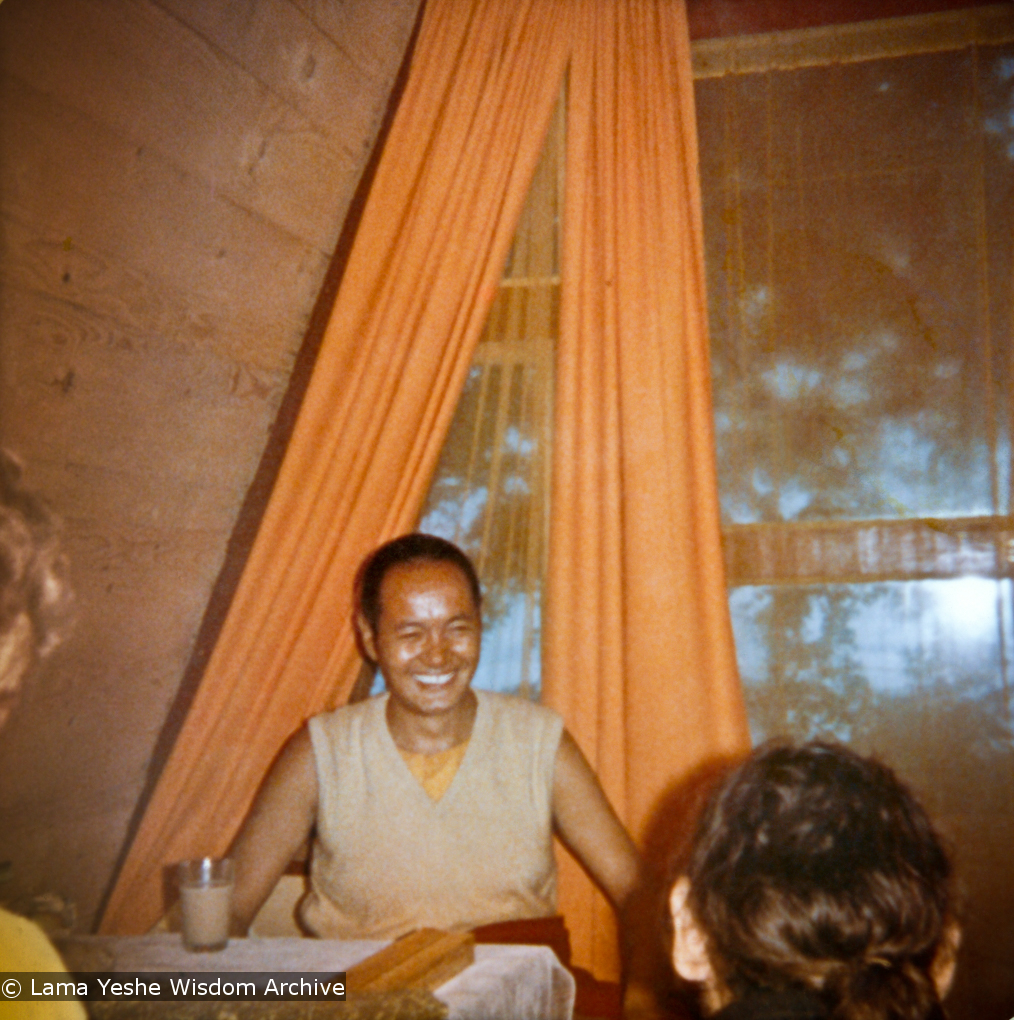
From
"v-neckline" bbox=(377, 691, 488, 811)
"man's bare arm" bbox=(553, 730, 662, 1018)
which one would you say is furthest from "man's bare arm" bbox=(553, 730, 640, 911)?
"v-neckline" bbox=(377, 691, 488, 811)

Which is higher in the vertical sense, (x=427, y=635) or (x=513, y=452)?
(x=513, y=452)

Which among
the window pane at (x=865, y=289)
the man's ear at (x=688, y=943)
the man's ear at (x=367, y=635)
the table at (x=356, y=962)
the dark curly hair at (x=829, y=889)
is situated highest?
the window pane at (x=865, y=289)

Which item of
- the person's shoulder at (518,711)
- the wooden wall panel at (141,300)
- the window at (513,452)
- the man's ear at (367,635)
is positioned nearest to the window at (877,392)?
the window at (513,452)

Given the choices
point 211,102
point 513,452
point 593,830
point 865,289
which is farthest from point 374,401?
point 865,289

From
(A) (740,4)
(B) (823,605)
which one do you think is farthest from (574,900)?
(A) (740,4)

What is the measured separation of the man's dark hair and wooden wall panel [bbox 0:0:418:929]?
36cm

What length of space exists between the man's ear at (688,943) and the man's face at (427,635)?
649 mm

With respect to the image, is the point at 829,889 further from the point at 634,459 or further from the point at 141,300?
the point at 141,300

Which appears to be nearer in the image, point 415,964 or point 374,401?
point 415,964

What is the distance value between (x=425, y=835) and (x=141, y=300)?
873mm

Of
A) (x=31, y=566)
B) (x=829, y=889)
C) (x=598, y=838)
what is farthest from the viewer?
(x=598, y=838)

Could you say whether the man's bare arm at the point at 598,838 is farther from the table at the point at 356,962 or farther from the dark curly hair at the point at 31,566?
the dark curly hair at the point at 31,566

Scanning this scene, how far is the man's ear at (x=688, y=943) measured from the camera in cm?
66

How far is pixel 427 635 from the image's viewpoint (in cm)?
133
